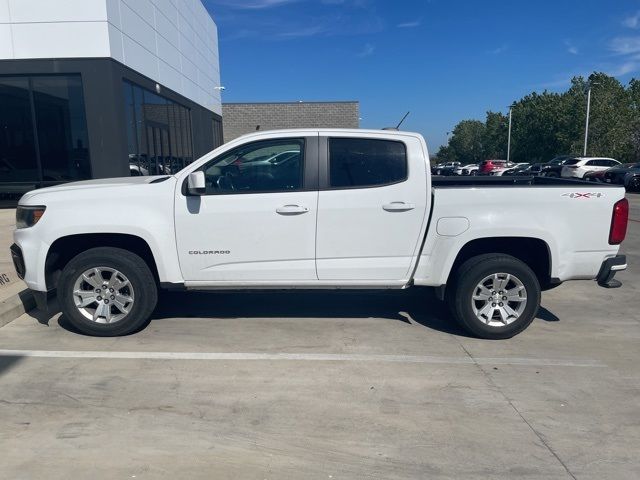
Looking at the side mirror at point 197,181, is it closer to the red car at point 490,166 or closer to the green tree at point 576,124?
the red car at point 490,166

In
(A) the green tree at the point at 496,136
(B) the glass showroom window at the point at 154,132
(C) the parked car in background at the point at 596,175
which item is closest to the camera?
(B) the glass showroom window at the point at 154,132

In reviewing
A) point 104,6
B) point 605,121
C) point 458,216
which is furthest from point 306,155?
point 605,121

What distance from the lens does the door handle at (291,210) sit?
4.82 meters

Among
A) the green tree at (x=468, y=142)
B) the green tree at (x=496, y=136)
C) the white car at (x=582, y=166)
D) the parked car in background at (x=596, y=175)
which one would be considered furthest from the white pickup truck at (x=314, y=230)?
the green tree at (x=468, y=142)

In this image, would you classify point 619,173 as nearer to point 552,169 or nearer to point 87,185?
point 552,169

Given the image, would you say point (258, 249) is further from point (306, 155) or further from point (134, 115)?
point (134, 115)

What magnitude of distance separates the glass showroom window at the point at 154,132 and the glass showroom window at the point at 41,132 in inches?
51.8

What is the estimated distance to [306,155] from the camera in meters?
4.95

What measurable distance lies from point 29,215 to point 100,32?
9896 mm

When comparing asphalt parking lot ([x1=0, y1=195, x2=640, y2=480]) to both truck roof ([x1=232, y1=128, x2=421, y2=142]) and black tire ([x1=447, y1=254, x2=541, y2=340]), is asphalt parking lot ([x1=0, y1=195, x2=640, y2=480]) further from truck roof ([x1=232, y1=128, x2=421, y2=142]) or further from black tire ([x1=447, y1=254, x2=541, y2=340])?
truck roof ([x1=232, y1=128, x2=421, y2=142])

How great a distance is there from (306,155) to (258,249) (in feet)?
3.29

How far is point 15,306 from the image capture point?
5.68 metres

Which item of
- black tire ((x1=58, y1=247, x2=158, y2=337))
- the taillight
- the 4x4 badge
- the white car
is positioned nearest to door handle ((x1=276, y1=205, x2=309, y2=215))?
black tire ((x1=58, y1=247, x2=158, y2=337))

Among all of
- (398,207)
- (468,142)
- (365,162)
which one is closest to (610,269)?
(398,207)
